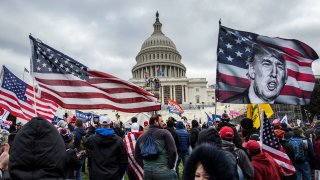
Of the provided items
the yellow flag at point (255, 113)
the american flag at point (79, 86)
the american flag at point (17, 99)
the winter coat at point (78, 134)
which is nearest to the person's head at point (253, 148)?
the american flag at point (79, 86)

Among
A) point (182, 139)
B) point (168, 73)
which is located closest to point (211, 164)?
point (182, 139)

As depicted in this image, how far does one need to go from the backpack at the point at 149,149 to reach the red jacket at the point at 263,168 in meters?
1.50

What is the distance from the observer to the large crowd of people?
256 centimetres

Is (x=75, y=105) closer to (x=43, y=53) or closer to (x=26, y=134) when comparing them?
(x=43, y=53)

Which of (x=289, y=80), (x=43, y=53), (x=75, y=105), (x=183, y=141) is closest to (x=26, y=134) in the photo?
(x=75, y=105)

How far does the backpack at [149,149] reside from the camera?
227 inches

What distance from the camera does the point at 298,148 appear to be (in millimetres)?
7516

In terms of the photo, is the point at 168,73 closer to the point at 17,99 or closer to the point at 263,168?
the point at 17,99

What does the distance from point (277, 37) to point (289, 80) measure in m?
0.86

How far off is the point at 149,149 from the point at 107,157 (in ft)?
2.11

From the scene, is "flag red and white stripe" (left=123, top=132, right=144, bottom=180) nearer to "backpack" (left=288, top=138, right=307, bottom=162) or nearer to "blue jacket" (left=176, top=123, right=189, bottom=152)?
"blue jacket" (left=176, top=123, right=189, bottom=152)

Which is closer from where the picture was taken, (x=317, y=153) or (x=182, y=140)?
(x=317, y=153)

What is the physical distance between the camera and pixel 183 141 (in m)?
9.63

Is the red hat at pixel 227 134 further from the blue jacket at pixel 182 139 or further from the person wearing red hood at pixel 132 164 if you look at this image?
the blue jacket at pixel 182 139
